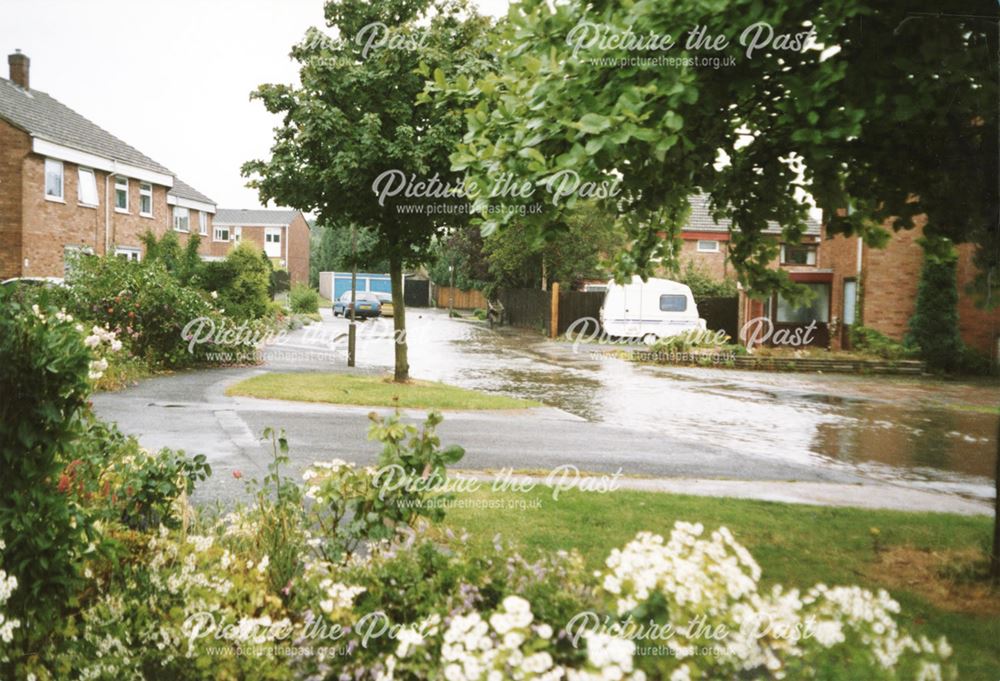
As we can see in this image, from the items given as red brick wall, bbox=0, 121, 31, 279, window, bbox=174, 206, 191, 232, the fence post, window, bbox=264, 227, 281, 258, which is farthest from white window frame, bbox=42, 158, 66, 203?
window, bbox=264, 227, 281, 258

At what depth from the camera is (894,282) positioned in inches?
352

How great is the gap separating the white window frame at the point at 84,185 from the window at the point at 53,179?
976mm

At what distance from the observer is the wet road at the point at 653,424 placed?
28.4 feet

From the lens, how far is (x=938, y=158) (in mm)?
4828

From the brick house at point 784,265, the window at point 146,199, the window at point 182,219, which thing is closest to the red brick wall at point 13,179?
the brick house at point 784,265

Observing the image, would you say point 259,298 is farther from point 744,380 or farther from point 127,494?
point 127,494

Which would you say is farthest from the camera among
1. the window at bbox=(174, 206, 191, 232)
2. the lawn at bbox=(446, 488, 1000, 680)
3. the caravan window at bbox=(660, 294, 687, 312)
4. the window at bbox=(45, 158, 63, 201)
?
the caravan window at bbox=(660, 294, 687, 312)

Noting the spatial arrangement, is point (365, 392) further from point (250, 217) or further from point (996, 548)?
point (250, 217)

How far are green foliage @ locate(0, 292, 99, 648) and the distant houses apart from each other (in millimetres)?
811

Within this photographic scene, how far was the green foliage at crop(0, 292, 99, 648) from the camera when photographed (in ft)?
10.3

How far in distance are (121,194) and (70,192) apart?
6.37m

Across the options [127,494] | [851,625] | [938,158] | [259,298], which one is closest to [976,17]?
[938,158]

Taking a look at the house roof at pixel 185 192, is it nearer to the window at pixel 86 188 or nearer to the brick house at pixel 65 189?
the brick house at pixel 65 189

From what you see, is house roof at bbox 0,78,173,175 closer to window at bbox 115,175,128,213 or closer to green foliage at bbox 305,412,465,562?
window at bbox 115,175,128,213
